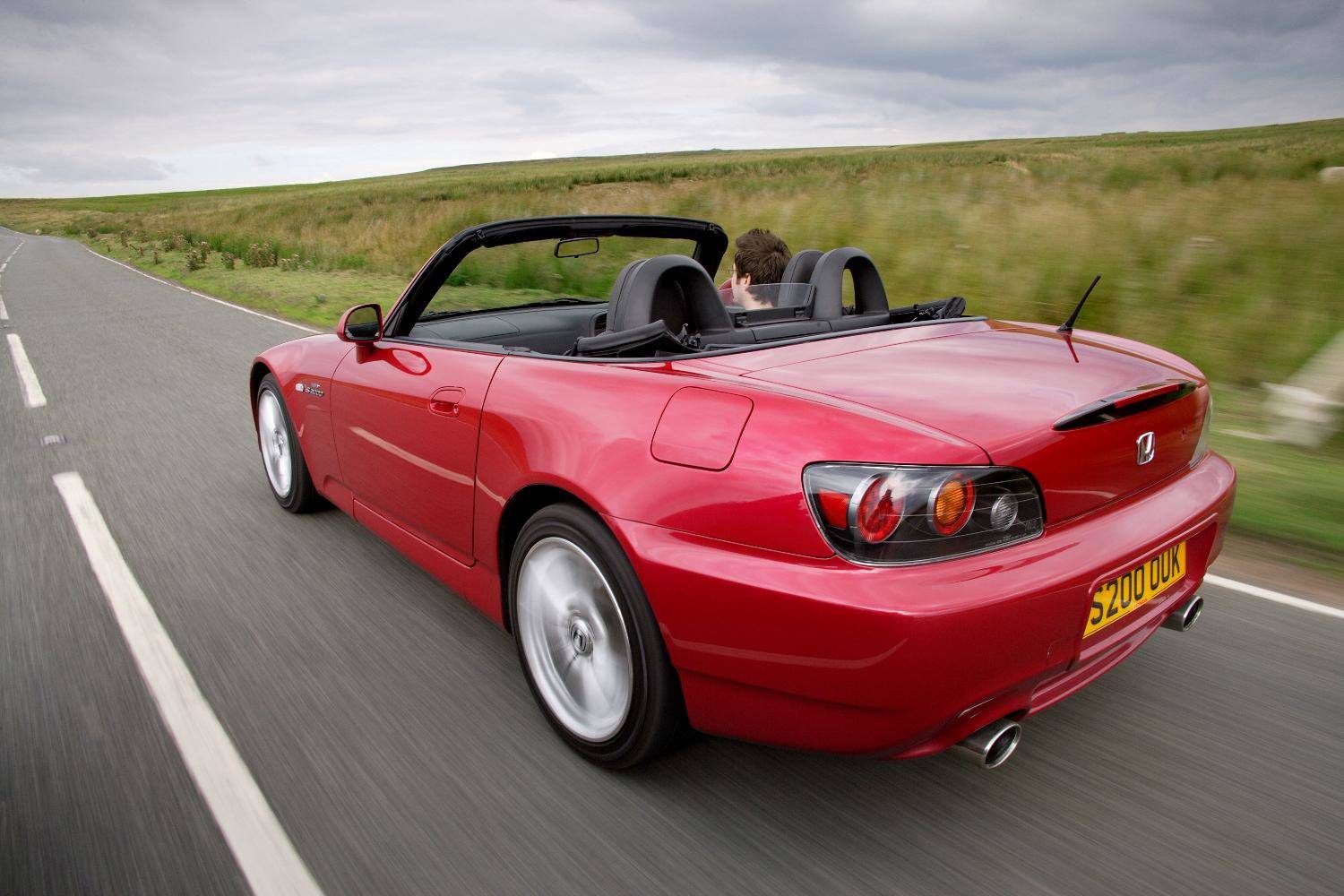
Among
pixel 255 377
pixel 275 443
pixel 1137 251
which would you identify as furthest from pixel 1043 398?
pixel 1137 251

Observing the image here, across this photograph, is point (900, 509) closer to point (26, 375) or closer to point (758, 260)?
point (758, 260)

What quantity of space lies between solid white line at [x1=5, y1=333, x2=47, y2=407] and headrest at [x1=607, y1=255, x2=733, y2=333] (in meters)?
6.56

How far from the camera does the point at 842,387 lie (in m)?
2.08

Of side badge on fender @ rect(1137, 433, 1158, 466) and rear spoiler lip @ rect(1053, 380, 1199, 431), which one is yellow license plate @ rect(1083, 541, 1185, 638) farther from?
Answer: rear spoiler lip @ rect(1053, 380, 1199, 431)

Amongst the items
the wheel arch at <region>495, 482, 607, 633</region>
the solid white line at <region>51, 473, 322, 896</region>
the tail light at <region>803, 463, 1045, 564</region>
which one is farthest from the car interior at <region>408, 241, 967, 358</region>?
the solid white line at <region>51, 473, 322, 896</region>

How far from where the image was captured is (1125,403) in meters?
2.16

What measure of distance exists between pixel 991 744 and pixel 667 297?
4.80ft

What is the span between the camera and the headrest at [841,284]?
3117mm

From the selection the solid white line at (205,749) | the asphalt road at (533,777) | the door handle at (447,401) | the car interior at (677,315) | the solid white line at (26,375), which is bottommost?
the asphalt road at (533,777)

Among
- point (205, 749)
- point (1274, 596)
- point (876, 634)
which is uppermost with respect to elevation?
point (876, 634)

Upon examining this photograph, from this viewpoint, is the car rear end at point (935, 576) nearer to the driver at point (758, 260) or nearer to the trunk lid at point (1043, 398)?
the trunk lid at point (1043, 398)

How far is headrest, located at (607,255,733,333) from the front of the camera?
2.55 m

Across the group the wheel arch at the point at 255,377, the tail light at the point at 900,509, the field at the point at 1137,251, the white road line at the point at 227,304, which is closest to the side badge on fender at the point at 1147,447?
the tail light at the point at 900,509

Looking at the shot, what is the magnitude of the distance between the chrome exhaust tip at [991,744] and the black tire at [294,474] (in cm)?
318
